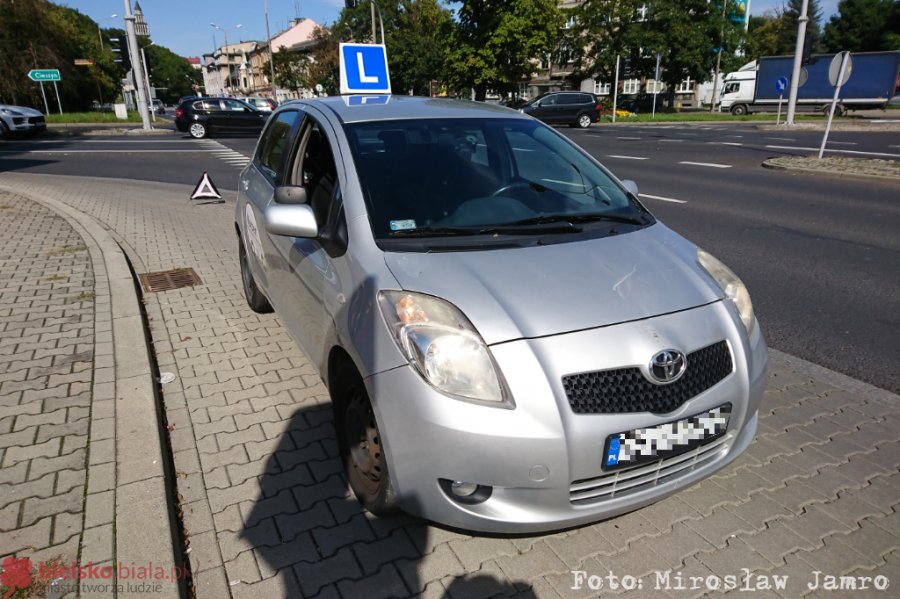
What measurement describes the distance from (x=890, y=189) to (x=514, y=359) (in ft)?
38.7

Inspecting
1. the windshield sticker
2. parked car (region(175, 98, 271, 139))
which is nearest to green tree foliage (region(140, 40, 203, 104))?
parked car (region(175, 98, 271, 139))

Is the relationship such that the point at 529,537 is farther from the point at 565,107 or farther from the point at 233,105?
the point at 565,107

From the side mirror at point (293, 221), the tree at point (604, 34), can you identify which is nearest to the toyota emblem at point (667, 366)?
the side mirror at point (293, 221)

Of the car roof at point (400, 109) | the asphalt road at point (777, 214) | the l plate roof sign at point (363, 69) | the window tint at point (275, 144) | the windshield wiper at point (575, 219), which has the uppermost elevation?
the l plate roof sign at point (363, 69)

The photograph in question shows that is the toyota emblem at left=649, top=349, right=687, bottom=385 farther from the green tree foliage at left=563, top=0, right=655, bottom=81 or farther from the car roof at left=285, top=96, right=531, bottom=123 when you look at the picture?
the green tree foliage at left=563, top=0, right=655, bottom=81

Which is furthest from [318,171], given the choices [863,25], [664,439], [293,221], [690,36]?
[863,25]

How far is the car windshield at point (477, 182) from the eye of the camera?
9.36 feet

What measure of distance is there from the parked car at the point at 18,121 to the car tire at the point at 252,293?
24507mm

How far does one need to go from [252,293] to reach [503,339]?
3382mm

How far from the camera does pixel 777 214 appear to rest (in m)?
8.98

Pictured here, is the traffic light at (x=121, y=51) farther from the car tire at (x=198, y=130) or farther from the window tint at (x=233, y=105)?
the window tint at (x=233, y=105)

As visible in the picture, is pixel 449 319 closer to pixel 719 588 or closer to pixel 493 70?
pixel 719 588

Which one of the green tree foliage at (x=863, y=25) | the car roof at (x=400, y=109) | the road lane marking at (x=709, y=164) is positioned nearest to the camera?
the car roof at (x=400, y=109)

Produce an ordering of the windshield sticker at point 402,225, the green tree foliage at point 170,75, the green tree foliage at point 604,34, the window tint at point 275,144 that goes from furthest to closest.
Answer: the green tree foliage at point 170,75, the green tree foliage at point 604,34, the window tint at point 275,144, the windshield sticker at point 402,225
